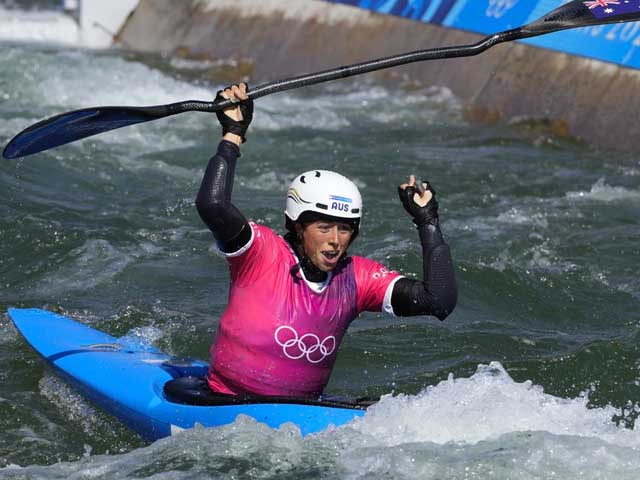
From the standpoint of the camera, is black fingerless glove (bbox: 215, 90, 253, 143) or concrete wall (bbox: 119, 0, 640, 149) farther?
concrete wall (bbox: 119, 0, 640, 149)

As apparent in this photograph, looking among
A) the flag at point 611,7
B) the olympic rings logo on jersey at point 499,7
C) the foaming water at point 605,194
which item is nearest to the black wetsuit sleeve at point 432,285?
the flag at point 611,7

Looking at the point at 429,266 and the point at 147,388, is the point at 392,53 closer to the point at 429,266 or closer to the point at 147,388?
the point at 147,388

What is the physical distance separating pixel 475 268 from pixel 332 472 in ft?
13.5

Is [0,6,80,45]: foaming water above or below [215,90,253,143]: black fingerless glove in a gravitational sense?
below

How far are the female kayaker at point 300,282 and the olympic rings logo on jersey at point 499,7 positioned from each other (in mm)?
9712

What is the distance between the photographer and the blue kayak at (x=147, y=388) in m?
5.40

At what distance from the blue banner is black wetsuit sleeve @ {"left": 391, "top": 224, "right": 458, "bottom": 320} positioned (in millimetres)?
8361

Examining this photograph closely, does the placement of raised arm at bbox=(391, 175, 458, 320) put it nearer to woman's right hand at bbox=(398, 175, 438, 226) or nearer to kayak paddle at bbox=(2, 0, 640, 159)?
woman's right hand at bbox=(398, 175, 438, 226)

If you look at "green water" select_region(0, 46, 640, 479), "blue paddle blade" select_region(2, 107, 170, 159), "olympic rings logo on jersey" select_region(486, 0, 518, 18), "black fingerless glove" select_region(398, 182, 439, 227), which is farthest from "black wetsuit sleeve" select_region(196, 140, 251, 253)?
"olympic rings logo on jersey" select_region(486, 0, 518, 18)

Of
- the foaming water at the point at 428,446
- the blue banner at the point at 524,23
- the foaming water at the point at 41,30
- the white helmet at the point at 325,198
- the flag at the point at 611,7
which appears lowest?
the foaming water at the point at 41,30

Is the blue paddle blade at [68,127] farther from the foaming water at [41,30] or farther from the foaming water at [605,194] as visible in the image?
the foaming water at [41,30]

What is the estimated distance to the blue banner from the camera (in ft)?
43.7

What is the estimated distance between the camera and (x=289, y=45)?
17984mm

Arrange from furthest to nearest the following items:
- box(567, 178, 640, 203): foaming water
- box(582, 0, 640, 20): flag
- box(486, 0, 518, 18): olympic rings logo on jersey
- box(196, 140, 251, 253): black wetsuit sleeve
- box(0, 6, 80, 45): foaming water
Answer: box(0, 6, 80, 45): foaming water < box(486, 0, 518, 18): olympic rings logo on jersey < box(567, 178, 640, 203): foaming water < box(582, 0, 640, 20): flag < box(196, 140, 251, 253): black wetsuit sleeve
